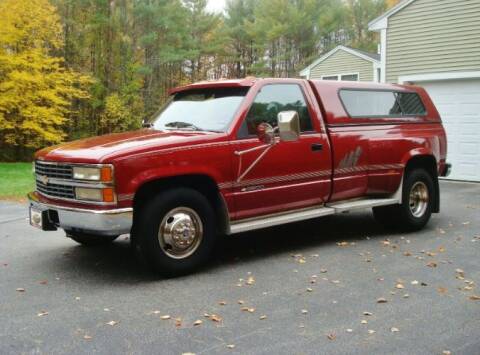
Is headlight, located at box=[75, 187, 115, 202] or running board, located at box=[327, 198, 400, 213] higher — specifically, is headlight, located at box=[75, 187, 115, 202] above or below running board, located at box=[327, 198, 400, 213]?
above

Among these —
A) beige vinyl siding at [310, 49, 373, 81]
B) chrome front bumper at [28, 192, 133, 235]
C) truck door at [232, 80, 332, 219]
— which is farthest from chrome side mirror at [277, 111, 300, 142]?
beige vinyl siding at [310, 49, 373, 81]

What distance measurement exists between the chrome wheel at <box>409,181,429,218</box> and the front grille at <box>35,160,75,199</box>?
15.7ft

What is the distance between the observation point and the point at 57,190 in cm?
535

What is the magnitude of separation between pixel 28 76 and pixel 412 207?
17.5 metres

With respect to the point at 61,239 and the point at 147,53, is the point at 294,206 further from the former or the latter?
the point at 147,53

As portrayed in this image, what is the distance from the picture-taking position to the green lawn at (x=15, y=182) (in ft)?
40.0

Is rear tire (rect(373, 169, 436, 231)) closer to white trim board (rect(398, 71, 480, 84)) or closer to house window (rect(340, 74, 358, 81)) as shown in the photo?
white trim board (rect(398, 71, 480, 84))

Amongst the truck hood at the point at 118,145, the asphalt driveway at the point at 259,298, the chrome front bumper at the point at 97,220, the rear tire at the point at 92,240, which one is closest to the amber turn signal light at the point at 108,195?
the chrome front bumper at the point at 97,220

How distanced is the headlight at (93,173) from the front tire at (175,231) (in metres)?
0.52

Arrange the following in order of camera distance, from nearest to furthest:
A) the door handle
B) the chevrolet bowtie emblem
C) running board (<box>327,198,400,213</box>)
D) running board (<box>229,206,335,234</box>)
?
the chevrolet bowtie emblem, running board (<box>229,206,335,234</box>), the door handle, running board (<box>327,198,400,213</box>)

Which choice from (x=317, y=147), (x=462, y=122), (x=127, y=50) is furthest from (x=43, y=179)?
(x=127, y=50)

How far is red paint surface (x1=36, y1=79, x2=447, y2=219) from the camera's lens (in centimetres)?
512

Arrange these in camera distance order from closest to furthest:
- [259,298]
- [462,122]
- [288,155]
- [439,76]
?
[259,298]
[288,155]
[462,122]
[439,76]

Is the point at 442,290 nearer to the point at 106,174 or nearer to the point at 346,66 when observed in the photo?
the point at 106,174
